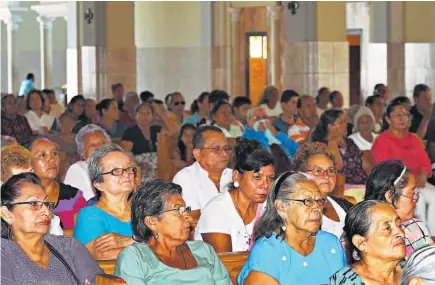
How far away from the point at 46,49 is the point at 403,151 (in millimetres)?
18801

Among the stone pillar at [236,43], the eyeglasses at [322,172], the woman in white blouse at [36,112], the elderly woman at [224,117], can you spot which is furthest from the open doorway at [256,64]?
the eyeglasses at [322,172]

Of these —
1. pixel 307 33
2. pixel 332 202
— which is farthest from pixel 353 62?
pixel 332 202

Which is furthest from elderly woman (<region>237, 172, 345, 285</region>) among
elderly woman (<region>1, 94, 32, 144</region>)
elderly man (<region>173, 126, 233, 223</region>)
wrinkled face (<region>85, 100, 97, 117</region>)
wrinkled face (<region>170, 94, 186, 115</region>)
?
wrinkled face (<region>170, 94, 186, 115</region>)

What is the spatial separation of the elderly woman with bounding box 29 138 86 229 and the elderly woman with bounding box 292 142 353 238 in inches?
54.8

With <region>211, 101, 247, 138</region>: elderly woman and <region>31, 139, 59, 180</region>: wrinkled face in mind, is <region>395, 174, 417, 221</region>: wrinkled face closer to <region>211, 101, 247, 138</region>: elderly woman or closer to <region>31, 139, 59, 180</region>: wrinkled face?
<region>31, 139, 59, 180</region>: wrinkled face

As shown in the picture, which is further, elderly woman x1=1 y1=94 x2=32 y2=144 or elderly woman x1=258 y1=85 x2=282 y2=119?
elderly woman x1=258 y1=85 x2=282 y2=119

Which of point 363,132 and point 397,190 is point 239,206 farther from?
point 363,132

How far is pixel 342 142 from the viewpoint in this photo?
9719 mm

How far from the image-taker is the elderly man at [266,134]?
10.8 m

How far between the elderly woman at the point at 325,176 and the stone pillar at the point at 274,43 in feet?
52.3

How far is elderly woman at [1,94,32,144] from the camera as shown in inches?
491

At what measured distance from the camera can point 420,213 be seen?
28.4 ft

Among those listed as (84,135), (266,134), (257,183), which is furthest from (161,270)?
(266,134)

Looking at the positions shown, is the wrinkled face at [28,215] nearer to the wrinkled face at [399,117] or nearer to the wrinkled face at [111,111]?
the wrinkled face at [399,117]
